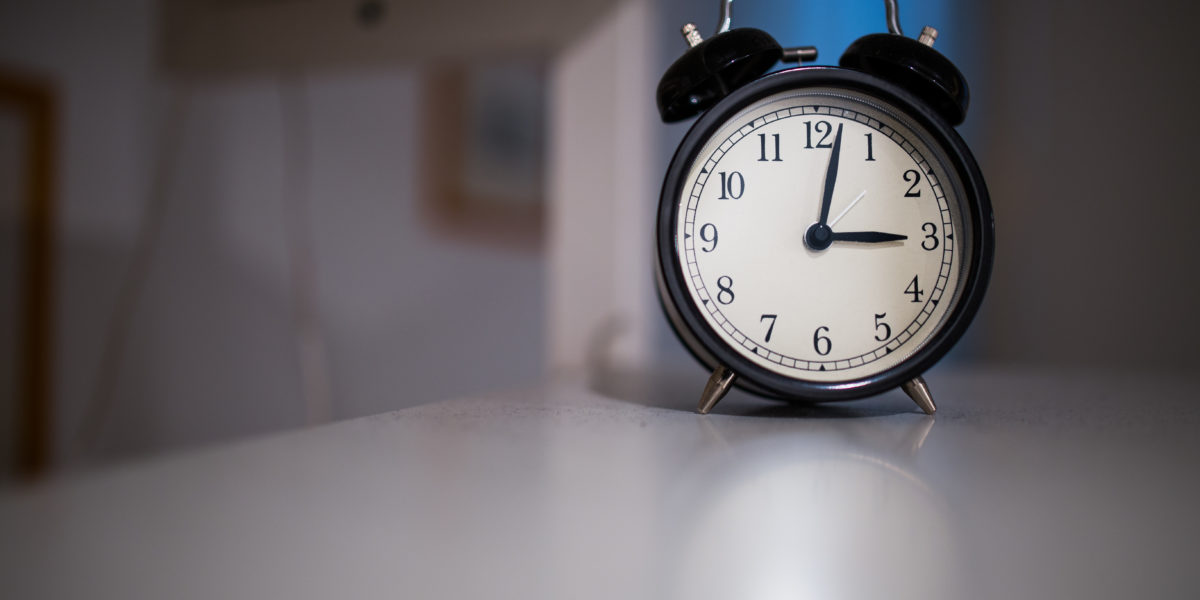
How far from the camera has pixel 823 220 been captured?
0.65 meters

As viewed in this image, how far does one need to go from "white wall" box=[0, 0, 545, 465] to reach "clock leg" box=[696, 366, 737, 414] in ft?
6.50

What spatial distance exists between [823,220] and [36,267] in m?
2.76

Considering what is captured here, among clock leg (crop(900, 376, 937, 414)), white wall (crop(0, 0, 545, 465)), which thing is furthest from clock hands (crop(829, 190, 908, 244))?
white wall (crop(0, 0, 545, 465))

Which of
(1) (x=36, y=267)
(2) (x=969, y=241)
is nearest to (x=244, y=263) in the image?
(1) (x=36, y=267)

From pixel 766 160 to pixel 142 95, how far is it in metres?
2.80

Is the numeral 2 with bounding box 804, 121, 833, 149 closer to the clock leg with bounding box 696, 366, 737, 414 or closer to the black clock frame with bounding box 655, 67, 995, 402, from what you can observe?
the black clock frame with bounding box 655, 67, 995, 402

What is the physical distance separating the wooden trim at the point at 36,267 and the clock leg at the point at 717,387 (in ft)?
8.78

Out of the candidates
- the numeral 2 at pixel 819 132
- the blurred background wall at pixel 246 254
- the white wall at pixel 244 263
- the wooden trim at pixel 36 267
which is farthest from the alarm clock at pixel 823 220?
the wooden trim at pixel 36 267

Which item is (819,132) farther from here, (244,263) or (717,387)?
(244,263)

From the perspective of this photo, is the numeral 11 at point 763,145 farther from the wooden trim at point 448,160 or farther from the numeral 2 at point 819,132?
the wooden trim at point 448,160

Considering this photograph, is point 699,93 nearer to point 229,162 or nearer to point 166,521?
point 166,521

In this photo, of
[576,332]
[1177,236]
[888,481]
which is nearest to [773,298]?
[888,481]

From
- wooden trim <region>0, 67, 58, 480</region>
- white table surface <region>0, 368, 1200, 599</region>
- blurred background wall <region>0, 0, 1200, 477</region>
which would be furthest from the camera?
blurred background wall <region>0, 0, 1200, 477</region>

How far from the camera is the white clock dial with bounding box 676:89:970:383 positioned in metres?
0.63
